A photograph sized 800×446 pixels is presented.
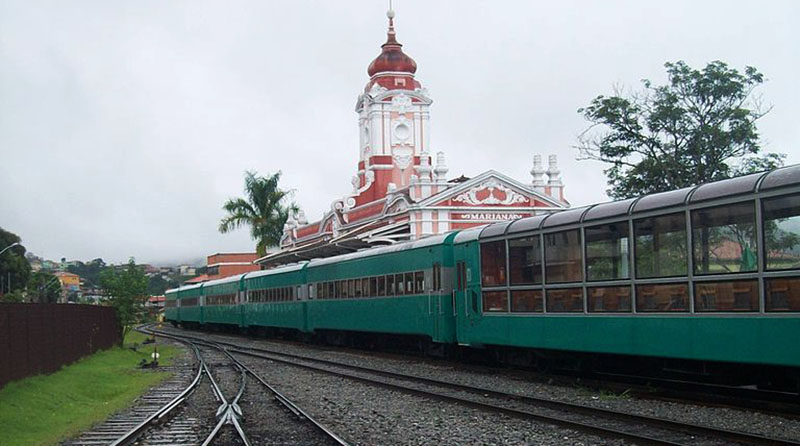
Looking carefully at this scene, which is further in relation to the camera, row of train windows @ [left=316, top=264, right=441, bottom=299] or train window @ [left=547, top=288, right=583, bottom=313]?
row of train windows @ [left=316, top=264, right=441, bottom=299]

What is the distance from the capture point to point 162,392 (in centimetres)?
1964

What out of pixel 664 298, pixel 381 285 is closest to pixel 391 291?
pixel 381 285

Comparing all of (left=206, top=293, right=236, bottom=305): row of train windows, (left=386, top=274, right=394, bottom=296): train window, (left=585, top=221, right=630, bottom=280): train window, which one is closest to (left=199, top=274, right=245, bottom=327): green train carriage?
(left=206, top=293, right=236, bottom=305): row of train windows

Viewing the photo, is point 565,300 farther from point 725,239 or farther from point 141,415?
point 141,415

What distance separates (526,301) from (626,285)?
3363 mm

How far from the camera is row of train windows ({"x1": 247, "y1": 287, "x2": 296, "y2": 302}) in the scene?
38375 mm

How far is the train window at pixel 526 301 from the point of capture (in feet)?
59.9

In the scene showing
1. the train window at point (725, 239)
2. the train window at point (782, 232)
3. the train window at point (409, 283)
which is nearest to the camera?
the train window at point (782, 232)

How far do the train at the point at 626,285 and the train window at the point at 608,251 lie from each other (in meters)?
0.02

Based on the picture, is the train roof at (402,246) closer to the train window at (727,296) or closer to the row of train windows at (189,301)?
the train window at (727,296)

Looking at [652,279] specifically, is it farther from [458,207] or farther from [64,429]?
[458,207]

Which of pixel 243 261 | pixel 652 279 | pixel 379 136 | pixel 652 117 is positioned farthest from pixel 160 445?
pixel 243 261

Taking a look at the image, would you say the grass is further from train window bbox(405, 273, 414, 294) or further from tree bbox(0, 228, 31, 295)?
tree bbox(0, 228, 31, 295)

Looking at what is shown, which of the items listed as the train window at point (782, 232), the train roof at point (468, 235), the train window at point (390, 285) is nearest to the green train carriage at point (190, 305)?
the train window at point (390, 285)
